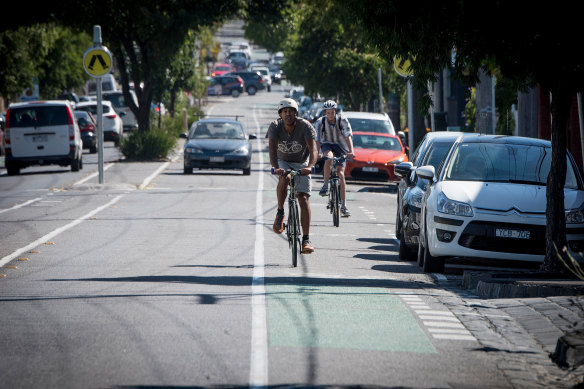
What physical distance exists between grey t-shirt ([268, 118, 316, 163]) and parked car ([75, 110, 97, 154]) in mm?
29856

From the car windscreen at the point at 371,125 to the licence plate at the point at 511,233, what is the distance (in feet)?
60.9

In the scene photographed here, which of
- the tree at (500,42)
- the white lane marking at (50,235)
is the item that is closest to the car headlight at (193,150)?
the white lane marking at (50,235)

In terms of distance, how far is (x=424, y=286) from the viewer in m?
11.5

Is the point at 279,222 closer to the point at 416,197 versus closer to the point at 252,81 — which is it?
the point at 416,197

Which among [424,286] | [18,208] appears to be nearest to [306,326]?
[424,286]

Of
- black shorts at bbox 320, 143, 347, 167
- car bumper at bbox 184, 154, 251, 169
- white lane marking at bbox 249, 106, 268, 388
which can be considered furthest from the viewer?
car bumper at bbox 184, 154, 251, 169

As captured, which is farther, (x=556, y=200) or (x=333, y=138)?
(x=333, y=138)

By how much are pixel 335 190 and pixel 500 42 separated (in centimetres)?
799

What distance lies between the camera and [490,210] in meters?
12.2

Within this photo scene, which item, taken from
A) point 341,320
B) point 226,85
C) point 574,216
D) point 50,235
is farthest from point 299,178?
point 226,85

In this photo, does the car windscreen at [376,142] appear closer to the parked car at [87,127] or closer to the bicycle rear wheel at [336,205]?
the bicycle rear wheel at [336,205]

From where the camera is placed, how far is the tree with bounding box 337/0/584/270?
10.5 m

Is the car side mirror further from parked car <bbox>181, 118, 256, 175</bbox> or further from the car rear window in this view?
the car rear window

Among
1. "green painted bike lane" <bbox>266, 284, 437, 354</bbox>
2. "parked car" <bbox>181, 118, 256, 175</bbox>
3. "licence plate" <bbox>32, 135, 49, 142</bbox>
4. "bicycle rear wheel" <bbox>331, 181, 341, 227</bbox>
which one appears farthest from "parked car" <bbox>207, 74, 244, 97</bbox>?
"green painted bike lane" <bbox>266, 284, 437, 354</bbox>
